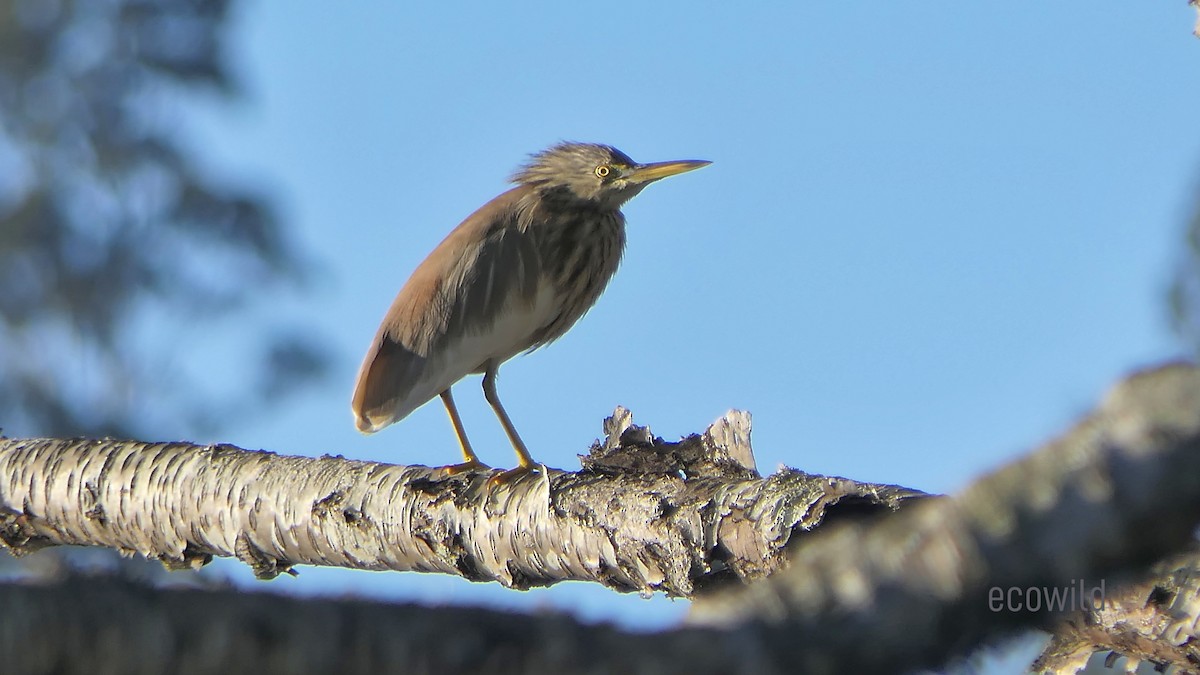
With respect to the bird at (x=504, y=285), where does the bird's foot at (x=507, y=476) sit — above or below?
below

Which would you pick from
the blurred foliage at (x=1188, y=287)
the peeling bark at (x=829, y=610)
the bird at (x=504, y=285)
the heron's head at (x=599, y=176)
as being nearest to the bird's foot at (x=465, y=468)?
the bird at (x=504, y=285)

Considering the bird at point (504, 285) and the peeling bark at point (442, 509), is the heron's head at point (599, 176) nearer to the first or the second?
the bird at point (504, 285)

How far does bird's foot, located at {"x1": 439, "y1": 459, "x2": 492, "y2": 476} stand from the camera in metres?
3.49

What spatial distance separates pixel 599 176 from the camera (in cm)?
525

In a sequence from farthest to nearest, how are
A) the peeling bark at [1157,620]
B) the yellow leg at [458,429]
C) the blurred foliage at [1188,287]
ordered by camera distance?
the blurred foliage at [1188,287]
the yellow leg at [458,429]
the peeling bark at [1157,620]

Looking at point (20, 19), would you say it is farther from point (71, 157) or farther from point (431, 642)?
point (431, 642)

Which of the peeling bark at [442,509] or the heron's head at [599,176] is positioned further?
the heron's head at [599,176]

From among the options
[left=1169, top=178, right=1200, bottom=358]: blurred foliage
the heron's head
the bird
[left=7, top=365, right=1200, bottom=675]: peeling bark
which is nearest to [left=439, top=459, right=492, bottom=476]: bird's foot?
the bird

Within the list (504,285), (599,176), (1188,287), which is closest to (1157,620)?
(504,285)

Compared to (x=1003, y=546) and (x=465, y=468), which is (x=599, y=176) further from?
(x=1003, y=546)

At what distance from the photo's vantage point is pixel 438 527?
3.17 m

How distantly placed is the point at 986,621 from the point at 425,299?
3.98 meters

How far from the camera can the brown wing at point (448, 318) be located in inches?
184

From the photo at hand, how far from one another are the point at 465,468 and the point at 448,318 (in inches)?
33.3
